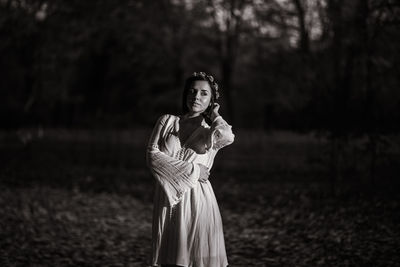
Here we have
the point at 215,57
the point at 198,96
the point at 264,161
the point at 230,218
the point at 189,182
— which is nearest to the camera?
the point at 189,182

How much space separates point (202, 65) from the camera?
26188mm

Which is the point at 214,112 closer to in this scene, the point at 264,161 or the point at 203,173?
the point at 203,173

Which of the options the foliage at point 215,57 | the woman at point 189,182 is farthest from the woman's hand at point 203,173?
the foliage at point 215,57

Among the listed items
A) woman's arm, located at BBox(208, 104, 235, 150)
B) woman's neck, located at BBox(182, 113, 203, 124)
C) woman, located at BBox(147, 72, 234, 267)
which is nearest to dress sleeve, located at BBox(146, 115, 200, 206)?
woman, located at BBox(147, 72, 234, 267)

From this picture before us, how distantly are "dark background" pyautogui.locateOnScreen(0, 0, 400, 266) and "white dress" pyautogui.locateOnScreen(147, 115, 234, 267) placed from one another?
2542 millimetres

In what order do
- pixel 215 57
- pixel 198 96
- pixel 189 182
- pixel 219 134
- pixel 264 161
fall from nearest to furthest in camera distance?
pixel 219 134 < pixel 189 182 < pixel 198 96 < pixel 264 161 < pixel 215 57

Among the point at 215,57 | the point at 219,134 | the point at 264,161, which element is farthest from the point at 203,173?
the point at 215,57

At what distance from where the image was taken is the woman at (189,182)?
300cm

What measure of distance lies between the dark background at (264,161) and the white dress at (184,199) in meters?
2.54

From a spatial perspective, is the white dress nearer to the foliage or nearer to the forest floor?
the forest floor

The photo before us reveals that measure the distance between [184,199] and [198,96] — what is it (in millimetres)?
763

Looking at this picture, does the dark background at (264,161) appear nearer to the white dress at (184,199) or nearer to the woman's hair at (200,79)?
the white dress at (184,199)

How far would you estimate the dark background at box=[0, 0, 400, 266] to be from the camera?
6.17 metres

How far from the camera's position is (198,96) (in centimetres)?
312
